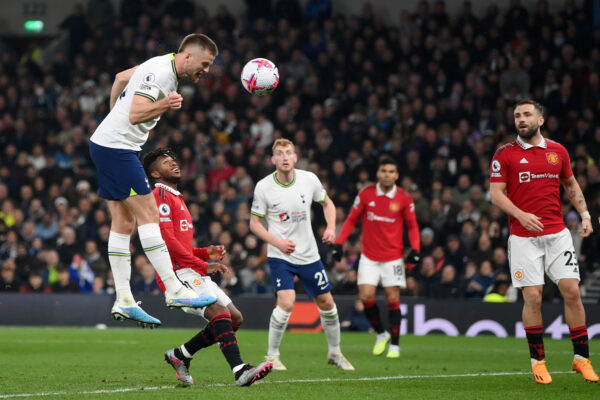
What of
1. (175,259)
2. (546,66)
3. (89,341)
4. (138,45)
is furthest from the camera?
(138,45)

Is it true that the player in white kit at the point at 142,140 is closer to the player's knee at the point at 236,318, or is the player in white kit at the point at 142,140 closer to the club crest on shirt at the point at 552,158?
the player's knee at the point at 236,318

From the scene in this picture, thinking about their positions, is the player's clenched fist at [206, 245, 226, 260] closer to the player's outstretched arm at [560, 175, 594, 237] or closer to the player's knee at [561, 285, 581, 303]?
the player's knee at [561, 285, 581, 303]

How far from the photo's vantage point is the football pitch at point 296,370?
7.98 metres

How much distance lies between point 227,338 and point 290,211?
290 cm

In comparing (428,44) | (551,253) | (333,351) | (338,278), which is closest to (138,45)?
(428,44)

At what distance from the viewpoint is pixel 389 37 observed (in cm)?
2256

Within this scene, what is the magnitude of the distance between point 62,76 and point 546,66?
12.1m

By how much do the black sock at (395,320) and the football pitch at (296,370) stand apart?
0.81 ft

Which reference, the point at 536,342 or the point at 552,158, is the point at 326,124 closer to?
the point at 552,158

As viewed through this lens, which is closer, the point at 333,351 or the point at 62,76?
the point at 333,351

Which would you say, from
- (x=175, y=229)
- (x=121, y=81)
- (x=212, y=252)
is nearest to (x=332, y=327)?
(x=212, y=252)

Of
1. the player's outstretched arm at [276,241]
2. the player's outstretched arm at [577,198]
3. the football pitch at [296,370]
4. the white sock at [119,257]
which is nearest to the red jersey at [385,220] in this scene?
the football pitch at [296,370]

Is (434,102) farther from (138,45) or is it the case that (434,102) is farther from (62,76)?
(62,76)

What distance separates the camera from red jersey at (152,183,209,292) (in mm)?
8633
